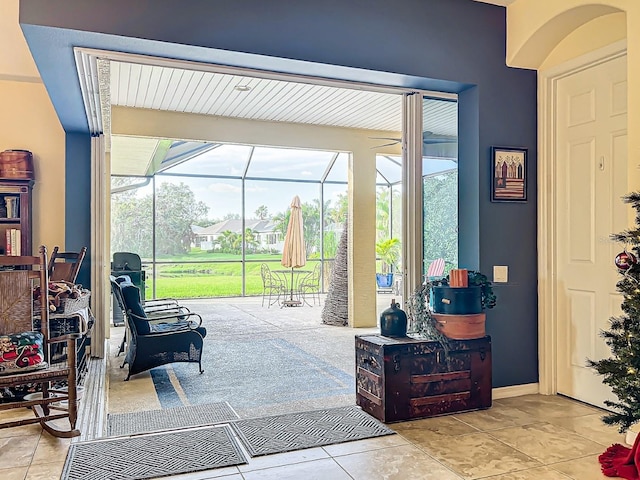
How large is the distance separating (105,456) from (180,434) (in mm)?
466

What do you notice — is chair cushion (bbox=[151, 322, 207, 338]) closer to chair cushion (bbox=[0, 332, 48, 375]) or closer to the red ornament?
chair cushion (bbox=[0, 332, 48, 375])

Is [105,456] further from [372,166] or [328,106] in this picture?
[372,166]

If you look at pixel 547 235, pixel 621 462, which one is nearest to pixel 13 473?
pixel 621 462

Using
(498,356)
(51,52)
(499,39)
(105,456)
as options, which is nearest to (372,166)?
(499,39)

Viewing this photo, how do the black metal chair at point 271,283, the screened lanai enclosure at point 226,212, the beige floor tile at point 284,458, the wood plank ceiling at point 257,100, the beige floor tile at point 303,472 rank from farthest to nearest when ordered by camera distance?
the black metal chair at point 271,283 < the screened lanai enclosure at point 226,212 < the wood plank ceiling at point 257,100 < the beige floor tile at point 284,458 < the beige floor tile at point 303,472

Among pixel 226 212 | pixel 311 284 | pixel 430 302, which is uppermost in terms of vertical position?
pixel 226 212

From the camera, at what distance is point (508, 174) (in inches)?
158

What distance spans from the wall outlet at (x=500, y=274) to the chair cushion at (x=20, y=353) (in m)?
3.10

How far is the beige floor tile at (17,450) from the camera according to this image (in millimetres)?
2836

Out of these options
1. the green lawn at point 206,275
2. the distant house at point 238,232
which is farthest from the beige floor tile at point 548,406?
the distant house at point 238,232

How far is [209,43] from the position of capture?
3.24 metres

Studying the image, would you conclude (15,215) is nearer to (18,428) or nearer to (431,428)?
(18,428)

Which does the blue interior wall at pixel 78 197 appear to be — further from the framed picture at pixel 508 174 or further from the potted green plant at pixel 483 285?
the framed picture at pixel 508 174

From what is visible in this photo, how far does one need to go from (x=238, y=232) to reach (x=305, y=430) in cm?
871
